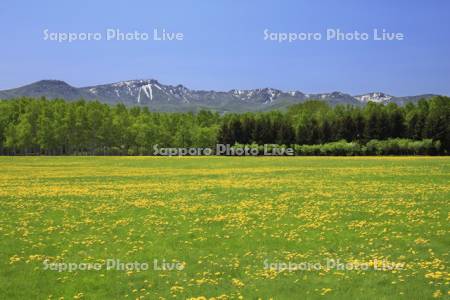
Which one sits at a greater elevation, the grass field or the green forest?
the green forest

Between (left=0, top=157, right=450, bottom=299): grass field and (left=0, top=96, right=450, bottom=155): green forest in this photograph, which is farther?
(left=0, top=96, right=450, bottom=155): green forest

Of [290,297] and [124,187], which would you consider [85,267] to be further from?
[124,187]

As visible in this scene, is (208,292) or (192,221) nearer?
(208,292)

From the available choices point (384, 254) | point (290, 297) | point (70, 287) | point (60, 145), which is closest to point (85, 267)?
point (70, 287)

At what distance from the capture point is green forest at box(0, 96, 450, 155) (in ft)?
400

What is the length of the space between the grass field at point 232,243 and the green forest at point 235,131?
9741cm

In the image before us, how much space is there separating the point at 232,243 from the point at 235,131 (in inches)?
5478

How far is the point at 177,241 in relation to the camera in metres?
18.9

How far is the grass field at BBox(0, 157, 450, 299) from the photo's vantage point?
13453 mm

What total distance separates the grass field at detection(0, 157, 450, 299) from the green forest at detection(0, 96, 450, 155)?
97.4 meters

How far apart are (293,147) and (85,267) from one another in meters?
128

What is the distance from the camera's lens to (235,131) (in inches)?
6181

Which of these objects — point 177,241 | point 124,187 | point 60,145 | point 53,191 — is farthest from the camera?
point 60,145

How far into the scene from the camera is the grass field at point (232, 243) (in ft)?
44.1
